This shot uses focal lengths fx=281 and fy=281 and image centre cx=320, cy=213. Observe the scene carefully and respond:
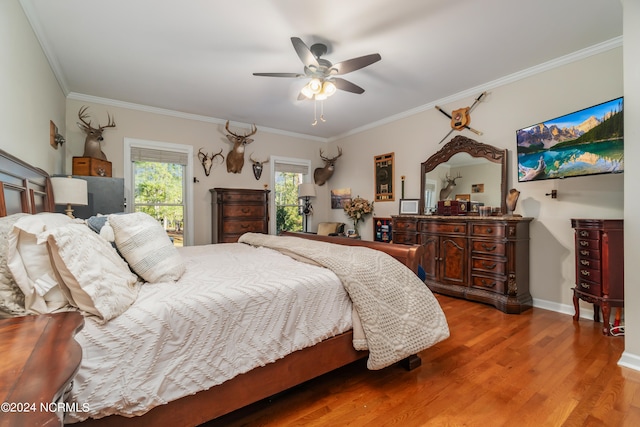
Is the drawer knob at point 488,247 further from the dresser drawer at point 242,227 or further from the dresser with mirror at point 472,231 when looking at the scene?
the dresser drawer at point 242,227

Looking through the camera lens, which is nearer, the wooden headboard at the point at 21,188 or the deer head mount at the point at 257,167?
the wooden headboard at the point at 21,188

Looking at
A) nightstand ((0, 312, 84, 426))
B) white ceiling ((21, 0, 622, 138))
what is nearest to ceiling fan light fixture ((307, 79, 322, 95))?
white ceiling ((21, 0, 622, 138))

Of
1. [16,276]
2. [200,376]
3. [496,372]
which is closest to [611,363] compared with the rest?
A: [496,372]

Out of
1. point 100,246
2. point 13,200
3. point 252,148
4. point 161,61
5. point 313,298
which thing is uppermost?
point 161,61

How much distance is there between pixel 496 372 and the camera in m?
Result: 1.85

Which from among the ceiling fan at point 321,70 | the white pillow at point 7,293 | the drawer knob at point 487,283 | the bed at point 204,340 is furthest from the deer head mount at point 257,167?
the white pillow at point 7,293

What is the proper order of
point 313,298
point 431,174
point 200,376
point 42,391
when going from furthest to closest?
point 431,174
point 313,298
point 200,376
point 42,391

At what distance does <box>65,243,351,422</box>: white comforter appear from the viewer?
1.00 metres

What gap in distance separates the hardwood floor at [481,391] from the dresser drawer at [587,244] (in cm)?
75

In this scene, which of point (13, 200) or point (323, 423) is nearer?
point (323, 423)

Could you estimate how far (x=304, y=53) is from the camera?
2.35 m

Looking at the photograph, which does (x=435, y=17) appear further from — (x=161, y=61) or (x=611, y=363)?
(x=611, y=363)

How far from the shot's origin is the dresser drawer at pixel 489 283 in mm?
2998

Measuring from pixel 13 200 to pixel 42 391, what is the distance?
196 cm
